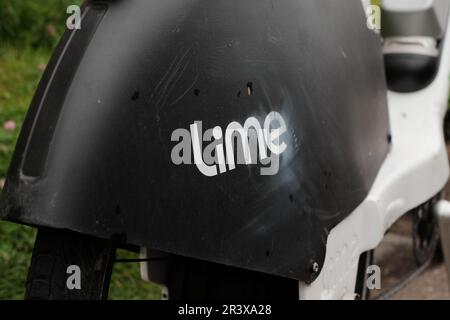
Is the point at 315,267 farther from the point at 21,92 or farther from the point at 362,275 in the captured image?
the point at 21,92

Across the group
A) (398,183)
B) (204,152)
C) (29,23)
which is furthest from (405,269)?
(29,23)

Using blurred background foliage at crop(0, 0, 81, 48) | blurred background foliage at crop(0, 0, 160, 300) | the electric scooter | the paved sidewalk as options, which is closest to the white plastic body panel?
the electric scooter

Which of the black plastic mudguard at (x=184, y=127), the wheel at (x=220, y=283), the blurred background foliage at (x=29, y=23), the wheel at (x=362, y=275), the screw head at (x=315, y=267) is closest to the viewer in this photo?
the black plastic mudguard at (x=184, y=127)

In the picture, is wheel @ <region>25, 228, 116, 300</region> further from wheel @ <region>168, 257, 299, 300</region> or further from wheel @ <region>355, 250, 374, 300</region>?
wheel @ <region>355, 250, 374, 300</region>

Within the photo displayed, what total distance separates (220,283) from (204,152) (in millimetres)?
432

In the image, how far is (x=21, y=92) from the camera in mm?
3691

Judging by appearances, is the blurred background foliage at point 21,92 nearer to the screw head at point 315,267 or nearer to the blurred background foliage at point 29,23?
the blurred background foliage at point 29,23

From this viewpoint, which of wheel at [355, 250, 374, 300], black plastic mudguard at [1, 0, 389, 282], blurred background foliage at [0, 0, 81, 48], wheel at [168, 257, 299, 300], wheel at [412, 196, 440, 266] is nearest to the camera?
black plastic mudguard at [1, 0, 389, 282]

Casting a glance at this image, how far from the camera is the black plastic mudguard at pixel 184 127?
1.39 meters

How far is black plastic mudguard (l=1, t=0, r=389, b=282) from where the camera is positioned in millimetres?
1394

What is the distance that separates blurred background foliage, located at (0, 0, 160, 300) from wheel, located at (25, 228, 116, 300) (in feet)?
3.99

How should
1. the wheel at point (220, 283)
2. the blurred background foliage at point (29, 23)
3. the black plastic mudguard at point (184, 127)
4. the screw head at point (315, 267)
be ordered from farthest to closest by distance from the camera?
1. the blurred background foliage at point (29, 23)
2. the wheel at point (220, 283)
3. the screw head at point (315, 267)
4. the black plastic mudguard at point (184, 127)

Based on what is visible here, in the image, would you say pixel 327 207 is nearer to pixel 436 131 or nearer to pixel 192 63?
pixel 192 63

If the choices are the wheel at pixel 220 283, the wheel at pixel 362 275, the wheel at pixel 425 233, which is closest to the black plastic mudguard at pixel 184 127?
the wheel at pixel 220 283
